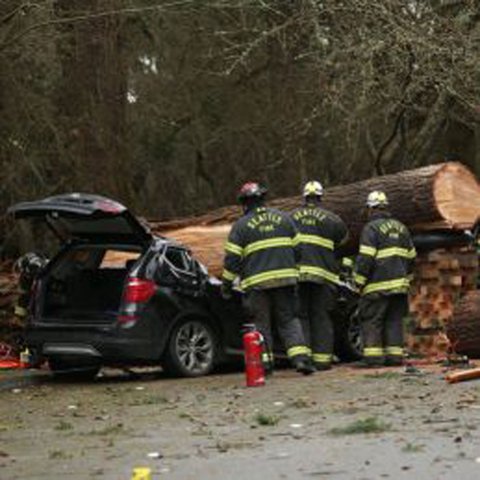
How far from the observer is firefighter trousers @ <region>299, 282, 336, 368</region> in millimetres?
12367

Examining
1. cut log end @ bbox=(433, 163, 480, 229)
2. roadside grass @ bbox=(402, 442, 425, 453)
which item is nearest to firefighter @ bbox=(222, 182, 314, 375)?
cut log end @ bbox=(433, 163, 480, 229)

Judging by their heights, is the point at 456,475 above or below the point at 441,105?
below

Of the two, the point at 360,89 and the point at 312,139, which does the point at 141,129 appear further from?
the point at 360,89

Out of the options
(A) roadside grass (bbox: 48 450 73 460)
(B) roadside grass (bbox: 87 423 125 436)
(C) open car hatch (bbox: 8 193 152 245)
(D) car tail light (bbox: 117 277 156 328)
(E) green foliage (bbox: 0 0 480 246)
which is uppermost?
(E) green foliage (bbox: 0 0 480 246)

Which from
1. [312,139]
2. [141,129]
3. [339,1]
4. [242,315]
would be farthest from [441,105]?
[141,129]

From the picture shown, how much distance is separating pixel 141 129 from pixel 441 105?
11079mm

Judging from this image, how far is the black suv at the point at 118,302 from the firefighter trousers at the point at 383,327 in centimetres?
143

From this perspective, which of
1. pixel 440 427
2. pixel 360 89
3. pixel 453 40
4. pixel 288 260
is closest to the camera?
pixel 440 427

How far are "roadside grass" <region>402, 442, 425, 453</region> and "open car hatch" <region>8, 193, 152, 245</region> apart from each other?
5.20 metres

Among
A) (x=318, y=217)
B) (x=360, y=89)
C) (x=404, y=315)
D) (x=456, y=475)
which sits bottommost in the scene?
(x=456, y=475)

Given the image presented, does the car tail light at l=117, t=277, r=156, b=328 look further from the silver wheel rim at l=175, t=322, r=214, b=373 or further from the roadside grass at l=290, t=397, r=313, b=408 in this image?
the roadside grass at l=290, t=397, r=313, b=408

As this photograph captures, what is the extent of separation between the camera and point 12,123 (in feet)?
65.4

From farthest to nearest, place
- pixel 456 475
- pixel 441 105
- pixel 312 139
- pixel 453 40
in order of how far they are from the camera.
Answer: pixel 312 139 < pixel 441 105 < pixel 453 40 < pixel 456 475

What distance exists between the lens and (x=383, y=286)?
40.9 feet
